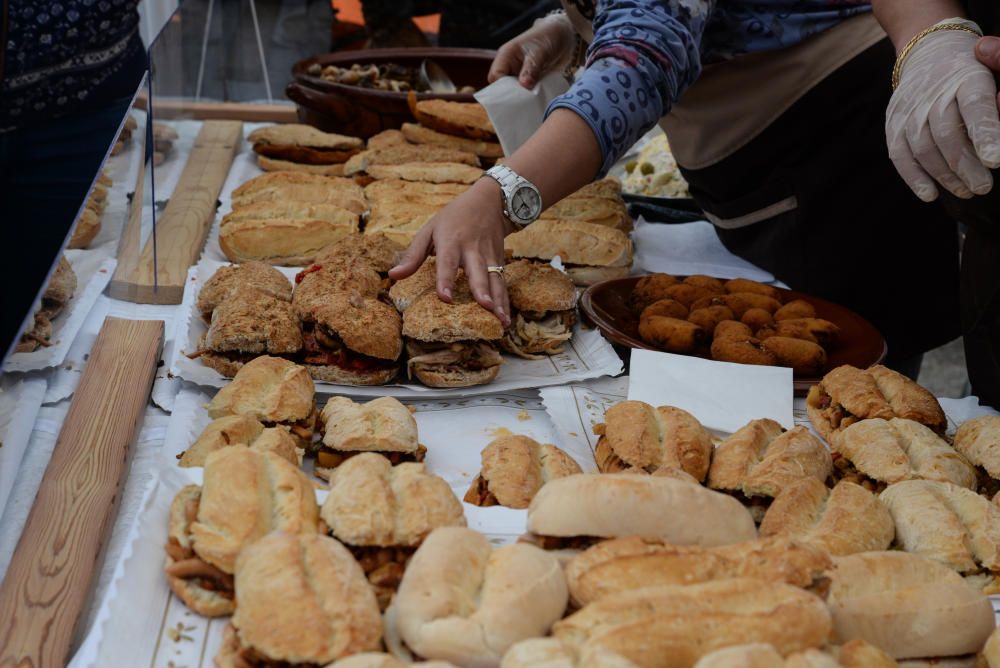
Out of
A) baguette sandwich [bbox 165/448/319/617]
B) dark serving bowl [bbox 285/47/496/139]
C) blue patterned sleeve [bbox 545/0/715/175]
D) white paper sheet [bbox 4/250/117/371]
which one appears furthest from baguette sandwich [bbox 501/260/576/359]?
dark serving bowl [bbox 285/47/496/139]

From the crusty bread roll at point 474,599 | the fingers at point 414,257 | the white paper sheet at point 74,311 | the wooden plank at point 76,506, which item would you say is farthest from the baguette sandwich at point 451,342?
the crusty bread roll at point 474,599

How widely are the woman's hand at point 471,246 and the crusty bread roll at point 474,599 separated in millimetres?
1248

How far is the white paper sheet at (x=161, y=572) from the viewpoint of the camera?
4.64 feet

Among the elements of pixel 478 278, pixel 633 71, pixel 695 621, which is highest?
pixel 633 71

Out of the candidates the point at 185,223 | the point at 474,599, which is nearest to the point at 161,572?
the point at 474,599

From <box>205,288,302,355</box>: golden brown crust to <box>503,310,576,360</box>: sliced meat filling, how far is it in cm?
64

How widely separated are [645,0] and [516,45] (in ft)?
4.85

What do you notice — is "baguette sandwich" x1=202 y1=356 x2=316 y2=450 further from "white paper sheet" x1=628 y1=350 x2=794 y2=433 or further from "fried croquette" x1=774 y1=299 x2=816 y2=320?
"fried croquette" x1=774 y1=299 x2=816 y2=320

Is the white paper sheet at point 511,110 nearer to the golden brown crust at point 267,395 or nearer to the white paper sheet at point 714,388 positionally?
the white paper sheet at point 714,388

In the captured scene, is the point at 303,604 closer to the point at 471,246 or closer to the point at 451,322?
the point at 451,322

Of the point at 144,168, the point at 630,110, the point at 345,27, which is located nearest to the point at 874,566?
the point at 630,110

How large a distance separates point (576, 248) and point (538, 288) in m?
0.54

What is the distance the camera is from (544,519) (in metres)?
1.48

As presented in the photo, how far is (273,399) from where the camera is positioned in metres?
2.13
